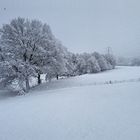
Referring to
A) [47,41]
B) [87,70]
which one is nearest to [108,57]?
[87,70]

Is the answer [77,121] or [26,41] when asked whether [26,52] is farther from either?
[77,121]

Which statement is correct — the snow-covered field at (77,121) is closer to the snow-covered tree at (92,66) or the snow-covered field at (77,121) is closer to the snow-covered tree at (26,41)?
the snow-covered tree at (26,41)

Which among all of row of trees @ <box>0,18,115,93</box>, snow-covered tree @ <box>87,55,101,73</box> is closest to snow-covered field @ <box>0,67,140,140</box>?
row of trees @ <box>0,18,115,93</box>

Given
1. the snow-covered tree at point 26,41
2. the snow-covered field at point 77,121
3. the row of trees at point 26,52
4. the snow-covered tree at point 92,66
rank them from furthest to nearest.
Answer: the snow-covered tree at point 92,66
the snow-covered tree at point 26,41
the row of trees at point 26,52
the snow-covered field at point 77,121

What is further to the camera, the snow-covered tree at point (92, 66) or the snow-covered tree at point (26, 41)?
the snow-covered tree at point (92, 66)

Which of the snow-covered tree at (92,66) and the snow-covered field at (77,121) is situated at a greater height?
the snow-covered tree at (92,66)

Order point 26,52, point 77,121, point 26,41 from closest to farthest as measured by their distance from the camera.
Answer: point 77,121 → point 26,41 → point 26,52

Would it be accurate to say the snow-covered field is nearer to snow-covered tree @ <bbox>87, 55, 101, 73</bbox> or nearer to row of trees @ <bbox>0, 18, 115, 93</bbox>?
row of trees @ <bbox>0, 18, 115, 93</bbox>

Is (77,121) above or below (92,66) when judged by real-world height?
below

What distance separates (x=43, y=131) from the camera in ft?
19.6

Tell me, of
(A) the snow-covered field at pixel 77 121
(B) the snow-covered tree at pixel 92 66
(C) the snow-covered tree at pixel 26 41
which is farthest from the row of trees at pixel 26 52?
(B) the snow-covered tree at pixel 92 66

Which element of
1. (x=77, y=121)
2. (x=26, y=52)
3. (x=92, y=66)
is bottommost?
(x=77, y=121)

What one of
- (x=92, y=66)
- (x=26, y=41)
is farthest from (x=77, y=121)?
(x=92, y=66)

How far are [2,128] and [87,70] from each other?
1557 inches
